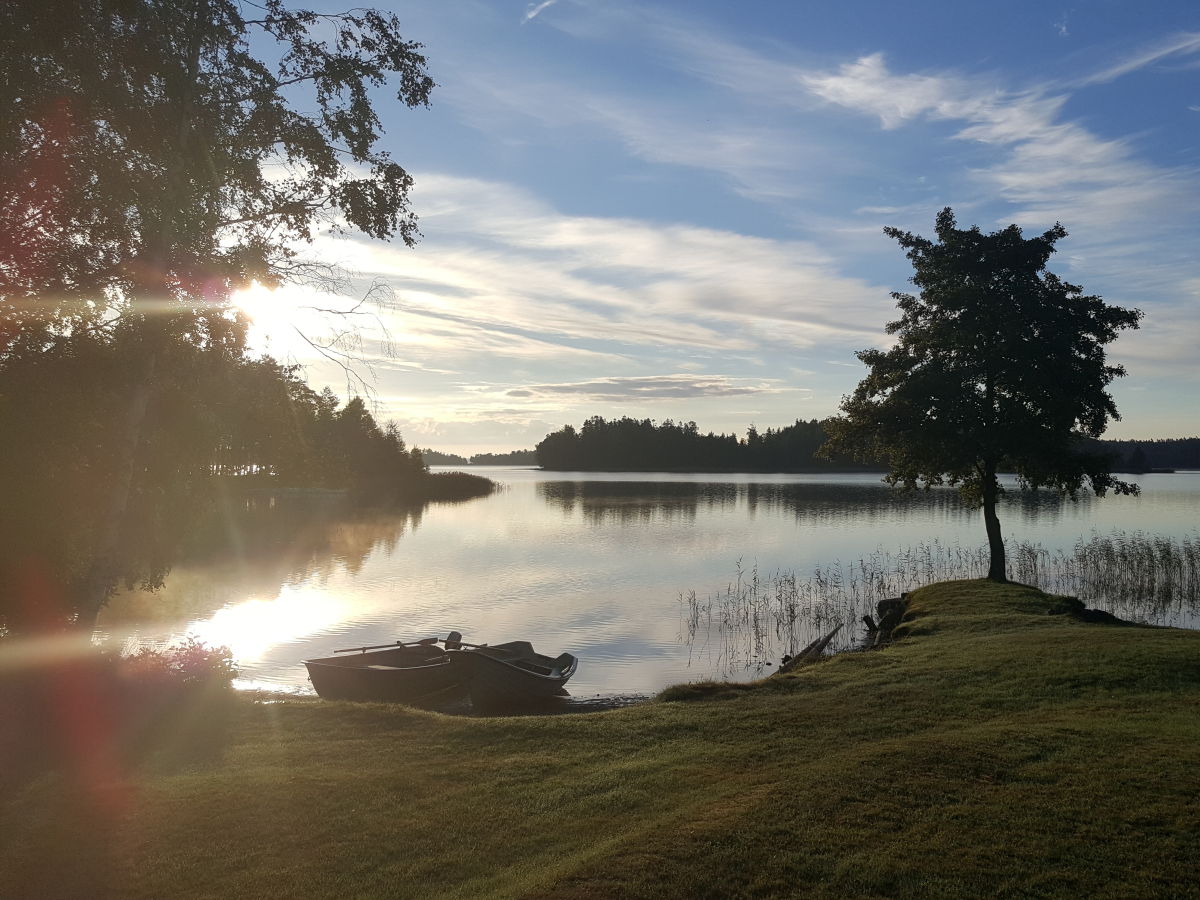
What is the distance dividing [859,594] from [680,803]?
25.3 meters

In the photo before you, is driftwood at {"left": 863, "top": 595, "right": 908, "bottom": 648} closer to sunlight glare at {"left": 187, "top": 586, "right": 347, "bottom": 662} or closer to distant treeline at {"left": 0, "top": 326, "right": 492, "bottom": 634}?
distant treeline at {"left": 0, "top": 326, "right": 492, "bottom": 634}

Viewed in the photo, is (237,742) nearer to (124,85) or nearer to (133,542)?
(133,542)

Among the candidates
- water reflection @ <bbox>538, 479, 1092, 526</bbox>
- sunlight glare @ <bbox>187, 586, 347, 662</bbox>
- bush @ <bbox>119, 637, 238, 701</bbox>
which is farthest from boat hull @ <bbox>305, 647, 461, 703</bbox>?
water reflection @ <bbox>538, 479, 1092, 526</bbox>

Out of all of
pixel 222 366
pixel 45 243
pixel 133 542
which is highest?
pixel 45 243

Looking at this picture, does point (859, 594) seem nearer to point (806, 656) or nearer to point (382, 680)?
point (806, 656)

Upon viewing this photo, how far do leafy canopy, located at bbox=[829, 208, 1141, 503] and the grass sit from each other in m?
13.2

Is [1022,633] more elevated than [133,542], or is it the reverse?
[133,542]

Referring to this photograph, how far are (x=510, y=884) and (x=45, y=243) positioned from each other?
503 inches

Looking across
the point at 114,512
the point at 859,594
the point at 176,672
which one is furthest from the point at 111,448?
the point at 859,594

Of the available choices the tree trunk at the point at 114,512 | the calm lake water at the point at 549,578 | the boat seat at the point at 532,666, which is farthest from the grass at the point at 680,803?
the calm lake water at the point at 549,578

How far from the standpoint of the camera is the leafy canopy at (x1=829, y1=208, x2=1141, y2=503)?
25656mm

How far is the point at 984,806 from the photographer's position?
25.8 feet

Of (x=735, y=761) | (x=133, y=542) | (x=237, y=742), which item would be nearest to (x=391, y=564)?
(x=133, y=542)

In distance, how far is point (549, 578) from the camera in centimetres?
3809
